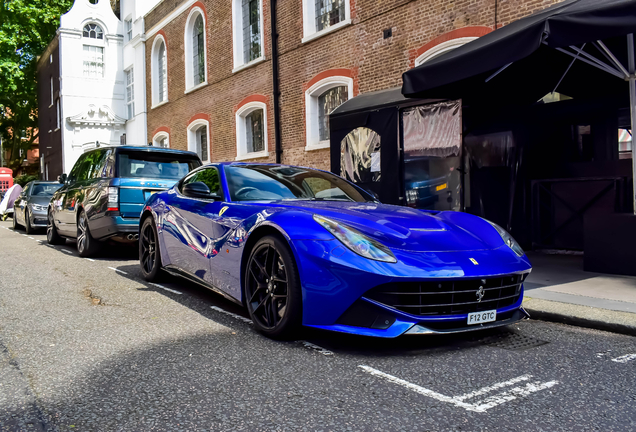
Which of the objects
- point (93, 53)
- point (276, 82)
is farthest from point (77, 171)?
point (93, 53)

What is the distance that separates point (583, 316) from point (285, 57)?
40.7 feet

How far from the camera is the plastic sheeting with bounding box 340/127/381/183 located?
9.93m

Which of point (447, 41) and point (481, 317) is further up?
point (447, 41)

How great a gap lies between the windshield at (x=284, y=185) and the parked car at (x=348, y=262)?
0.02 meters

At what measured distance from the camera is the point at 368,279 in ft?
11.3

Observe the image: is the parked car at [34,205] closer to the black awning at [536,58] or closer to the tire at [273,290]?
the black awning at [536,58]

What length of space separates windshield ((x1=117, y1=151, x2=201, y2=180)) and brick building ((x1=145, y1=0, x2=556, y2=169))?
540 cm

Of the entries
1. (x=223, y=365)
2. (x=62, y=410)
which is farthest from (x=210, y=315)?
(x=62, y=410)

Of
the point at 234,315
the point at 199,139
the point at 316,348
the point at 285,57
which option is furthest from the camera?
the point at 199,139

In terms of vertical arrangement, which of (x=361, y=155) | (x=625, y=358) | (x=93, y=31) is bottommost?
(x=625, y=358)

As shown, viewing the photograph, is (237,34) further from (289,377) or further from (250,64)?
(289,377)

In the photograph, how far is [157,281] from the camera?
6402 millimetres

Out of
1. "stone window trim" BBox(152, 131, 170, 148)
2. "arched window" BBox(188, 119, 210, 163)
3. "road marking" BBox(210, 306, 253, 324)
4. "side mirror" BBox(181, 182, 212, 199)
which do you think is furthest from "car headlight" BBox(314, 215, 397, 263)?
"stone window trim" BBox(152, 131, 170, 148)

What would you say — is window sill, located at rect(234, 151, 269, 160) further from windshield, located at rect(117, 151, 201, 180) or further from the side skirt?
the side skirt
